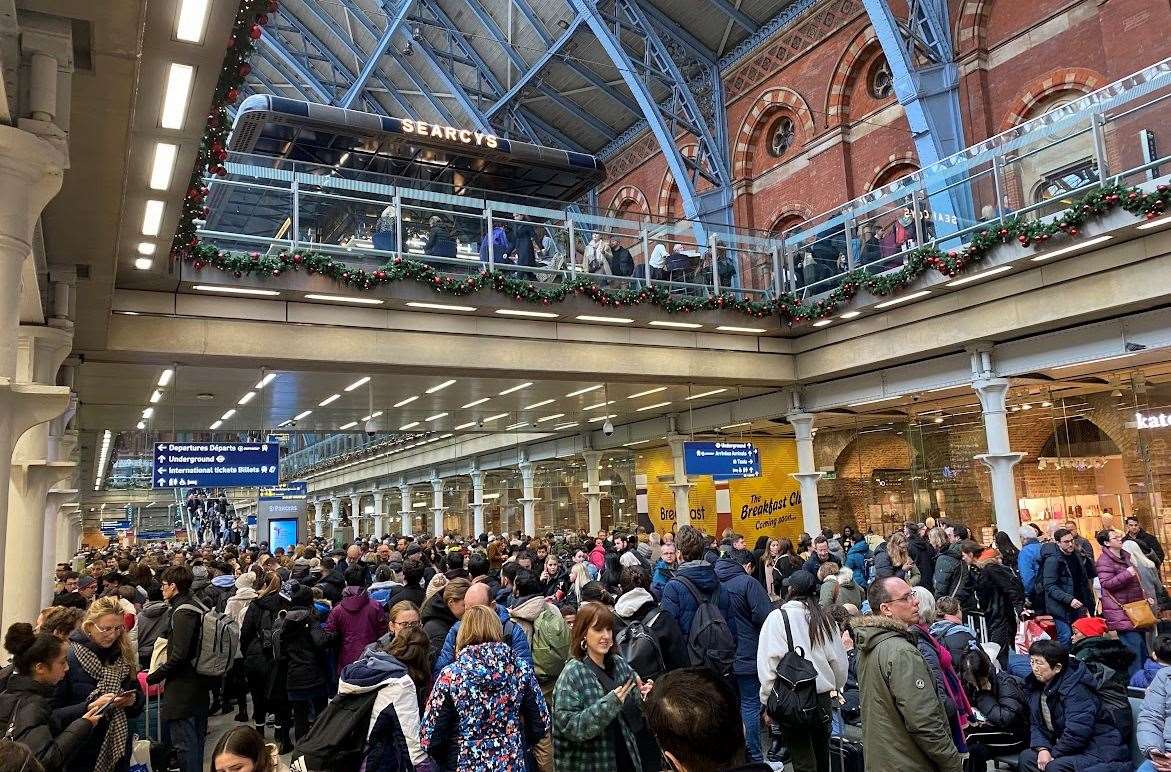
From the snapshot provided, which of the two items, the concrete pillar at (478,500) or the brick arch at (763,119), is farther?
the concrete pillar at (478,500)

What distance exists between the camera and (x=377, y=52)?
1096 inches

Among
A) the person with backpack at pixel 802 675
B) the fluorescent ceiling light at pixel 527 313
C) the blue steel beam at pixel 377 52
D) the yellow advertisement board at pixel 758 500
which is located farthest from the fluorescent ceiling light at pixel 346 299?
the blue steel beam at pixel 377 52

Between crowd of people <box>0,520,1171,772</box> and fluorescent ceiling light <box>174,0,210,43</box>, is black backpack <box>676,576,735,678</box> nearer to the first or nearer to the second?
crowd of people <box>0,520,1171,772</box>

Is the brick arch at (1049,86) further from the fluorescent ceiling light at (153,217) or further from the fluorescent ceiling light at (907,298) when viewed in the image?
the fluorescent ceiling light at (153,217)

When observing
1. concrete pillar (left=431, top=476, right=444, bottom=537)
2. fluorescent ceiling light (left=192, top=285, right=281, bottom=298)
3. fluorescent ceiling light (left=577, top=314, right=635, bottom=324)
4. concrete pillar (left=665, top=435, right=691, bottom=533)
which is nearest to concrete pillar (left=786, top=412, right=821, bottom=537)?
concrete pillar (left=665, top=435, right=691, bottom=533)

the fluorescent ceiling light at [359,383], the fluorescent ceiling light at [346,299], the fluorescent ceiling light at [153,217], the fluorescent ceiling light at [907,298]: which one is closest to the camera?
the fluorescent ceiling light at [153,217]

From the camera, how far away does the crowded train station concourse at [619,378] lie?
4324 mm

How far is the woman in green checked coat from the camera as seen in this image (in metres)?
4.17

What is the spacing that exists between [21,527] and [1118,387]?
1579 cm

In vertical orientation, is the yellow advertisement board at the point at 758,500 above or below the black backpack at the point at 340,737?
above

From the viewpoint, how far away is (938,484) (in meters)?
18.0

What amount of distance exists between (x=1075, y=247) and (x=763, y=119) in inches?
560

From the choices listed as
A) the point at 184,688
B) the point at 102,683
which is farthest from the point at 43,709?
the point at 184,688

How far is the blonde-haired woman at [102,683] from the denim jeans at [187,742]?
1176 millimetres
